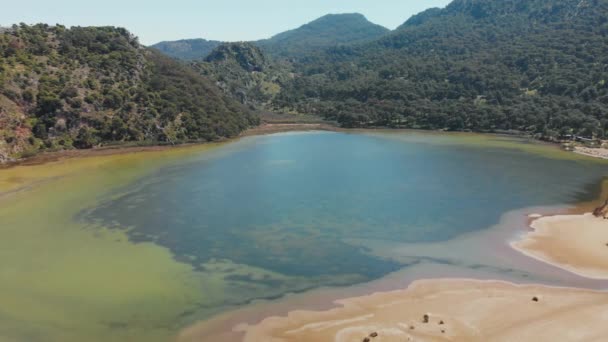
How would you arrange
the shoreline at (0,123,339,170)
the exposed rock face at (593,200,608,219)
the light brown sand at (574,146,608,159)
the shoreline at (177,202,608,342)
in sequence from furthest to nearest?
Result: the light brown sand at (574,146,608,159)
the shoreline at (0,123,339,170)
the exposed rock face at (593,200,608,219)
the shoreline at (177,202,608,342)

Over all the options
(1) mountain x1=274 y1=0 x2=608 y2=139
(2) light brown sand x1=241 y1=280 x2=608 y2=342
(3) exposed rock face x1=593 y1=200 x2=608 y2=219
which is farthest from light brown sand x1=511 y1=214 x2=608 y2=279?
(1) mountain x1=274 y1=0 x2=608 y2=139

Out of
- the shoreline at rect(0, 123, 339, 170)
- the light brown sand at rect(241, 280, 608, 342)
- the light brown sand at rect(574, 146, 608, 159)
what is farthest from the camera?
the light brown sand at rect(574, 146, 608, 159)

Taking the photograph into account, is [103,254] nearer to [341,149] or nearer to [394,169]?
[394,169]

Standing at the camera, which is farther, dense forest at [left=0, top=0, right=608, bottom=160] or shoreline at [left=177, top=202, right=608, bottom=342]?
dense forest at [left=0, top=0, right=608, bottom=160]

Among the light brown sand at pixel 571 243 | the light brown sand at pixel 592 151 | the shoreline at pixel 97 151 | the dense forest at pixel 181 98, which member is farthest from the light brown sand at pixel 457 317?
the dense forest at pixel 181 98

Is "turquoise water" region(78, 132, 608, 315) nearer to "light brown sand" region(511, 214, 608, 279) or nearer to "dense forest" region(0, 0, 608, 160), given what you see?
"light brown sand" region(511, 214, 608, 279)

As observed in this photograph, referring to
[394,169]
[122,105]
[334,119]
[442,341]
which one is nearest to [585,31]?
[334,119]

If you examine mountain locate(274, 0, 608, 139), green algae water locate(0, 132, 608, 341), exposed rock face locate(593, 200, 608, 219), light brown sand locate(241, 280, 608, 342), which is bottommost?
green algae water locate(0, 132, 608, 341)
